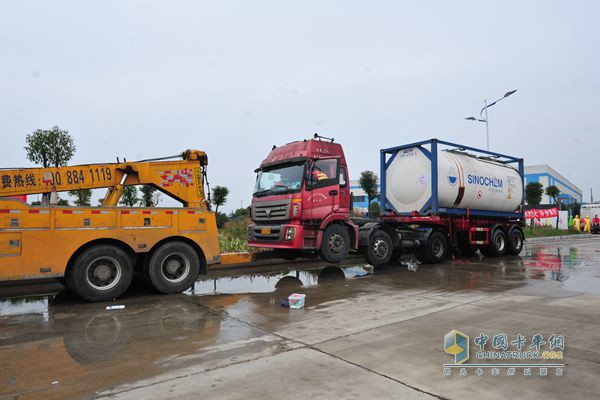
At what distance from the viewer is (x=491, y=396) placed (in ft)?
10.5

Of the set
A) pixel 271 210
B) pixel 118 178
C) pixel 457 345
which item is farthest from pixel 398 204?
pixel 457 345

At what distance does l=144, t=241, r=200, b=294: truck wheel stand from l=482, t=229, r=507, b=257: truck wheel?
35.9 ft

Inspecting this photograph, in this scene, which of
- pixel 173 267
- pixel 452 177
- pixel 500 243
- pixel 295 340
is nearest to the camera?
pixel 295 340

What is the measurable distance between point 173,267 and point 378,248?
19.3 ft

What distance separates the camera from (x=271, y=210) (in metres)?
9.98

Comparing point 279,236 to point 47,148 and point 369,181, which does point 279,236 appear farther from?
point 369,181

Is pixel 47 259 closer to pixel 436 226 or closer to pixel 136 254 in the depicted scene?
pixel 136 254

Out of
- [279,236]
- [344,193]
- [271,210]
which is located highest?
[344,193]

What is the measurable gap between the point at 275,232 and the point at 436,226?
219 inches

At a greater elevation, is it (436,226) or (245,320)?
(436,226)

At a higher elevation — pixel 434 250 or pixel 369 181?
pixel 369 181

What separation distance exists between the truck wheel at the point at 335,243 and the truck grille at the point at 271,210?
1179 millimetres

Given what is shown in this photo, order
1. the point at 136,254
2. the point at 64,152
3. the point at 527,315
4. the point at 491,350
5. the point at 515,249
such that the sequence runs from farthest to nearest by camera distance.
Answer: the point at 515,249 → the point at 64,152 → the point at 136,254 → the point at 527,315 → the point at 491,350

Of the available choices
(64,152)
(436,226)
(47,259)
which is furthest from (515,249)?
(64,152)
